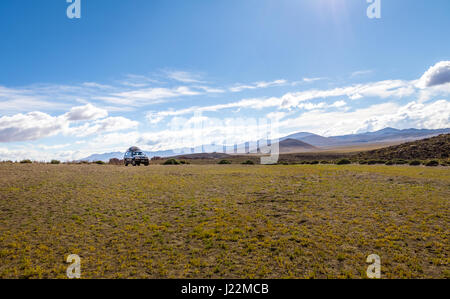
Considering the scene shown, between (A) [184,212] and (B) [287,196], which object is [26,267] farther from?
(B) [287,196]

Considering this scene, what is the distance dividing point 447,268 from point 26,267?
1426 centimetres

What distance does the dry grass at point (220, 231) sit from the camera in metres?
8.70

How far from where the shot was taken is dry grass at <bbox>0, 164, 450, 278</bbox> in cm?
870

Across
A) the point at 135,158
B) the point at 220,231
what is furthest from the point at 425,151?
the point at 220,231

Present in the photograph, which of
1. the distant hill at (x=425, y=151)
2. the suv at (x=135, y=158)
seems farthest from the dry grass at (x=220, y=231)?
the distant hill at (x=425, y=151)

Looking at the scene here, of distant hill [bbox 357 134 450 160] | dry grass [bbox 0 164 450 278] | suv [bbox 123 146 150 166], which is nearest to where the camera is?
dry grass [bbox 0 164 450 278]

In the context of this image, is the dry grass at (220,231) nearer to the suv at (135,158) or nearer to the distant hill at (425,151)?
the suv at (135,158)

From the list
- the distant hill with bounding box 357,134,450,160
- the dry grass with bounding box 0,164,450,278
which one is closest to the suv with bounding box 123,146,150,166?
the dry grass with bounding box 0,164,450,278

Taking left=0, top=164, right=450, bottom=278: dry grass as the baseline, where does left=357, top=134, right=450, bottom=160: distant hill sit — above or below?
above

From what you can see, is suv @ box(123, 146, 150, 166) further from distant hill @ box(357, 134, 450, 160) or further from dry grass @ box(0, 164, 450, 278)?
distant hill @ box(357, 134, 450, 160)

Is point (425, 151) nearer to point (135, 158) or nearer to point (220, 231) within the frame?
point (135, 158)

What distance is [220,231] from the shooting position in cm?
1207

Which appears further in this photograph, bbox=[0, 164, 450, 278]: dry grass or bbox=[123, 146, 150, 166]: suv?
bbox=[123, 146, 150, 166]: suv
